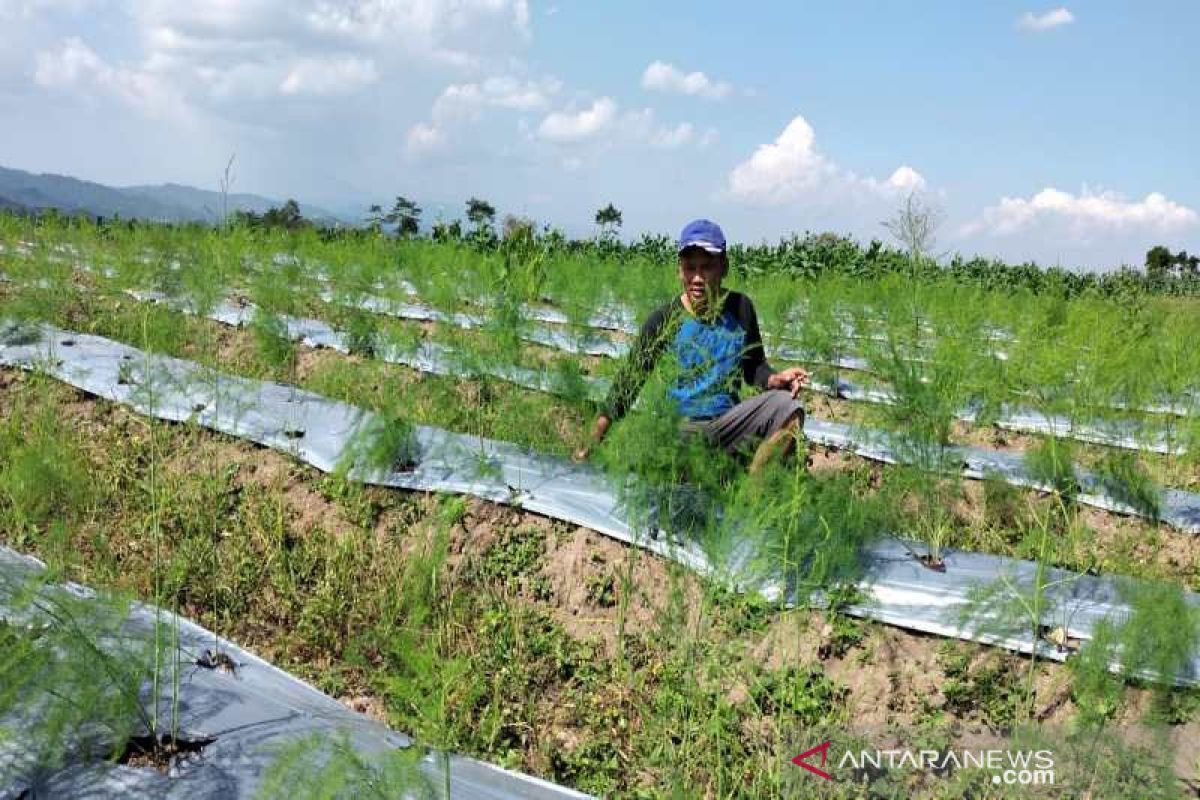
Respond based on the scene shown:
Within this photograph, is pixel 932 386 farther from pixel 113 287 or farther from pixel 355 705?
pixel 113 287

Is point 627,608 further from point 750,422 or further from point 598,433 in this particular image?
point 750,422

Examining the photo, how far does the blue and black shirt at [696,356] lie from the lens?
2.79m

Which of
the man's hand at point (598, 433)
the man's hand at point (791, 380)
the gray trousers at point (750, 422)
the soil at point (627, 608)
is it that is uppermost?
the man's hand at point (791, 380)

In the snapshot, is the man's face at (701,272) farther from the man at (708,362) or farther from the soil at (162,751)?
the soil at (162,751)

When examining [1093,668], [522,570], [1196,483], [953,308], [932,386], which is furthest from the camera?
[953,308]

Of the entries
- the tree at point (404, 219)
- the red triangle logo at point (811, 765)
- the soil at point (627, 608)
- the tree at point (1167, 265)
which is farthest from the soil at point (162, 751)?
the tree at point (1167, 265)

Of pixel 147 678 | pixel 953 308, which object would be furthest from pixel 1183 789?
pixel 953 308

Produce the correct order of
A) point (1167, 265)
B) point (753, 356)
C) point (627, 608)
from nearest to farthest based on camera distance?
point (627, 608), point (753, 356), point (1167, 265)

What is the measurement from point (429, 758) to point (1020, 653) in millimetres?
1507

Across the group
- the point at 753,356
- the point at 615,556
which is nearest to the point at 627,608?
the point at 615,556

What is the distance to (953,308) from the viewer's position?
490 centimetres

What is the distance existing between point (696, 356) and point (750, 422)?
0.31 m

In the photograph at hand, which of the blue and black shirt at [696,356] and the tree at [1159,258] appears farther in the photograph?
the tree at [1159,258]

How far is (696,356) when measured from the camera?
283cm
